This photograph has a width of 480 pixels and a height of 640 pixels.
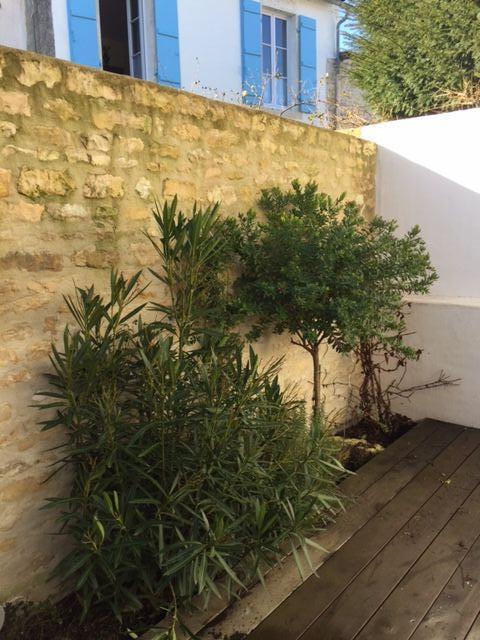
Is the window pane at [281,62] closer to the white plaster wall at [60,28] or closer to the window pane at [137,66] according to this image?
the window pane at [137,66]

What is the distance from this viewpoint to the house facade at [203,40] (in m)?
5.61

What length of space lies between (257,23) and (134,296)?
6.02 m

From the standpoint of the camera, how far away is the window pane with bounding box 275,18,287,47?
7836 mm

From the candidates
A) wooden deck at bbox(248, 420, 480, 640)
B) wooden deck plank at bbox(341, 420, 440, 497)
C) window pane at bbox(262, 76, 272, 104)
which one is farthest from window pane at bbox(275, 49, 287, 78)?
wooden deck at bbox(248, 420, 480, 640)

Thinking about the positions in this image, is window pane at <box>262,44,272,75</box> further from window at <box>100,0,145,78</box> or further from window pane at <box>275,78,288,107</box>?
window at <box>100,0,145,78</box>

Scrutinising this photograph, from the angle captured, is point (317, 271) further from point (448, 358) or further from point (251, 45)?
point (251, 45)

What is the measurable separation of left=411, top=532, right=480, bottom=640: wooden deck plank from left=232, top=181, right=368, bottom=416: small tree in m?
1.12

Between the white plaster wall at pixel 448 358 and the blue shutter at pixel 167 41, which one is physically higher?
the blue shutter at pixel 167 41

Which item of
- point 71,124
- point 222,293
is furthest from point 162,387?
point 71,124

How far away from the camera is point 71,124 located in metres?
2.27

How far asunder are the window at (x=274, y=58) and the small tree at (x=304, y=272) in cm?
514

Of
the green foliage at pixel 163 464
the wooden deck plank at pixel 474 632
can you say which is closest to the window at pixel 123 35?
the green foliage at pixel 163 464

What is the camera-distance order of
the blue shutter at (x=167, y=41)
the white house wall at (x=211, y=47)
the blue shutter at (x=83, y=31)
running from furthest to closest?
the white house wall at (x=211, y=47) → the blue shutter at (x=167, y=41) → the blue shutter at (x=83, y=31)

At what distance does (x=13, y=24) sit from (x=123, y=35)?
2353 millimetres
